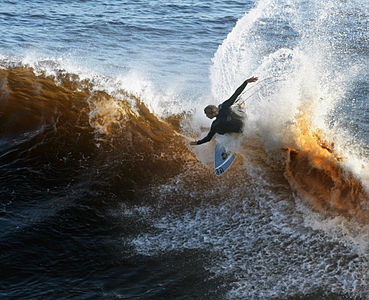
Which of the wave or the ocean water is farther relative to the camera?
the wave

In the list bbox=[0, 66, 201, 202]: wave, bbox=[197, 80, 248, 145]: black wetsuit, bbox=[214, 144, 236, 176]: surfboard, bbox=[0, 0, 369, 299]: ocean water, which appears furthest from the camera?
bbox=[0, 66, 201, 202]: wave

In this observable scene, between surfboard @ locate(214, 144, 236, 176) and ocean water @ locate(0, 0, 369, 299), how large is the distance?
16 centimetres

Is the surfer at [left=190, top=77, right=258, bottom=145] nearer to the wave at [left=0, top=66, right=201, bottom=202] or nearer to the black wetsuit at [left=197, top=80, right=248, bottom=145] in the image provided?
the black wetsuit at [left=197, top=80, right=248, bottom=145]

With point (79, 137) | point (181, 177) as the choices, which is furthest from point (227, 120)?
point (79, 137)

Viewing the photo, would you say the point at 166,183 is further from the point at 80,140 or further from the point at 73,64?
the point at 73,64

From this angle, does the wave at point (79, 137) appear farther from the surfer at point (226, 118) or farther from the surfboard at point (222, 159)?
the surfer at point (226, 118)

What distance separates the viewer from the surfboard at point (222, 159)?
967cm

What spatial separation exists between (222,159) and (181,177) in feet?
2.81

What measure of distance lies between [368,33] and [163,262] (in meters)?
13.8

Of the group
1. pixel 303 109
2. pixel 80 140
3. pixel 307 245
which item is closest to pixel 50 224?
pixel 80 140

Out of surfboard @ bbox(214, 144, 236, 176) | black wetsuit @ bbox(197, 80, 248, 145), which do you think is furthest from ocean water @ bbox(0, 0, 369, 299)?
black wetsuit @ bbox(197, 80, 248, 145)

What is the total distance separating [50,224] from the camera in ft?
27.2

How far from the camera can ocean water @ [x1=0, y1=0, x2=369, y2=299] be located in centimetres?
730

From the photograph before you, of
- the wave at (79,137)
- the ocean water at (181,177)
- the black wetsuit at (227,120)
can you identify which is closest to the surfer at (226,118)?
the black wetsuit at (227,120)
